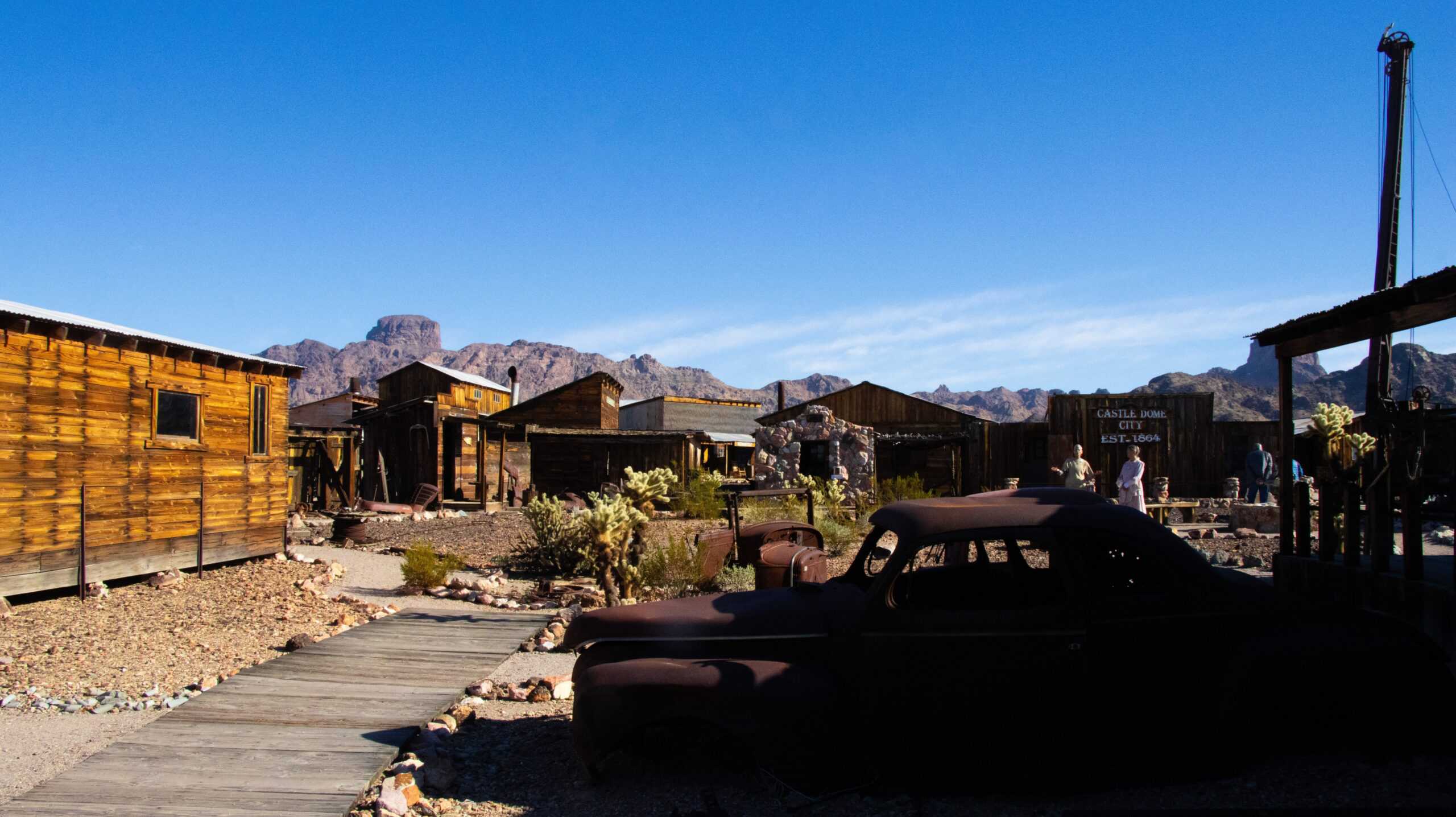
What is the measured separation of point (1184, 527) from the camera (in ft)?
53.4

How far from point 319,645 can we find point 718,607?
459 cm

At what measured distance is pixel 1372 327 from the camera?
21.0ft

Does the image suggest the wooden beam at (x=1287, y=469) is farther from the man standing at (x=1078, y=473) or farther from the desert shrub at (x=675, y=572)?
the man standing at (x=1078, y=473)

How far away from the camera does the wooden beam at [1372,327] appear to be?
18.7 feet

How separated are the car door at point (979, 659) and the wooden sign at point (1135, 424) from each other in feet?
79.5

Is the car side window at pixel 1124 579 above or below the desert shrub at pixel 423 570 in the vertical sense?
above

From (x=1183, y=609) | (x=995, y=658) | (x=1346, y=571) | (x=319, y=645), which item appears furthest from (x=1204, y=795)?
(x=319, y=645)

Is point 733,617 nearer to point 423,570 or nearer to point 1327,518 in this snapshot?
point 1327,518

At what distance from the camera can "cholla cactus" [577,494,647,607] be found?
30.6ft

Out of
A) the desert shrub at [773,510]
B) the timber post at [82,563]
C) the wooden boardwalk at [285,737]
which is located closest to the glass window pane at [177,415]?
the timber post at [82,563]

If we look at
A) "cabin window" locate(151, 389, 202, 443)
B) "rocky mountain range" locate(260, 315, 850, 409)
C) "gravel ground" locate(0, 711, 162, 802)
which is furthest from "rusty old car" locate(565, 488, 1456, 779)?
"rocky mountain range" locate(260, 315, 850, 409)

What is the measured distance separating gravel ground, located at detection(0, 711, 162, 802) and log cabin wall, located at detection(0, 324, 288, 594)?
17.0 feet

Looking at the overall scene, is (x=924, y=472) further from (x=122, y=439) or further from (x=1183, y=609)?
(x=1183, y=609)

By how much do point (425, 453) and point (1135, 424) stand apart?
20.6 meters
